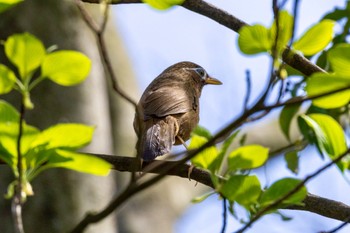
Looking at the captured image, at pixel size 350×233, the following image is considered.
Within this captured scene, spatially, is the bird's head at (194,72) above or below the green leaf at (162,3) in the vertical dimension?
below

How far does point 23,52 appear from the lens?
1.69 meters

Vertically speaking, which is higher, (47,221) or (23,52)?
(23,52)

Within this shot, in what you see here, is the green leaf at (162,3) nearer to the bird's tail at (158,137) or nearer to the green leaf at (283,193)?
the green leaf at (283,193)

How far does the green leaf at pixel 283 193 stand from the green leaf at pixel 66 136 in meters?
0.50

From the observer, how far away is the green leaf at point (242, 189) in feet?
6.34

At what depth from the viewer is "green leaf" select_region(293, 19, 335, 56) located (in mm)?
1887

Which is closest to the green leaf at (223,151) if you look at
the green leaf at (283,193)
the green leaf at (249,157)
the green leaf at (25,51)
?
the green leaf at (249,157)

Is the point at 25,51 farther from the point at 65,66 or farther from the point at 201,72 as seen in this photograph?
the point at 201,72

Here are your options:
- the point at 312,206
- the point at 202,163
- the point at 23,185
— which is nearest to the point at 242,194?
the point at 202,163

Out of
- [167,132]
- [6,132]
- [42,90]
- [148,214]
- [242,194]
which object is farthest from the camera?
[148,214]

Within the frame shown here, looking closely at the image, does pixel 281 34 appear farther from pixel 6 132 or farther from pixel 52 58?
pixel 6 132

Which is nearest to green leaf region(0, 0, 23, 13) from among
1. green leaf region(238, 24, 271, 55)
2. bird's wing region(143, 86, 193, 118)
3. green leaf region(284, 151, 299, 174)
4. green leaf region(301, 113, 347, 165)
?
green leaf region(238, 24, 271, 55)

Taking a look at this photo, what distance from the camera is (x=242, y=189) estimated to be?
195 centimetres

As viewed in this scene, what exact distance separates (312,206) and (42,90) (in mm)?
3334
